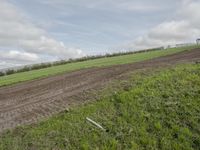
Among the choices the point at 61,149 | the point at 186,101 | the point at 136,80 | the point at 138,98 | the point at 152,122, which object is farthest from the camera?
the point at 136,80

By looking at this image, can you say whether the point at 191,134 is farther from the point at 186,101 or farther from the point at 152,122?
the point at 186,101

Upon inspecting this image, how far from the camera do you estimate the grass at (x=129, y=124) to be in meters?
5.95

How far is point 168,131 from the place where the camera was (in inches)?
243

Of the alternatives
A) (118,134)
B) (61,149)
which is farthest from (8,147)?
(118,134)

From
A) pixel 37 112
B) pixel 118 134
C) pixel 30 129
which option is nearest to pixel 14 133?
pixel 30 129

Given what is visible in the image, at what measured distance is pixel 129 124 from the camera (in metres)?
6.58

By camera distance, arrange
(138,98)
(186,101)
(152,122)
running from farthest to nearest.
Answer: (138,98) < (186,101) < (152,122)

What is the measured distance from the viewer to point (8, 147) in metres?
6.20

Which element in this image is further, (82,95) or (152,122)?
(82,95)

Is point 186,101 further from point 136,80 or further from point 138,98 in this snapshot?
point 136,80

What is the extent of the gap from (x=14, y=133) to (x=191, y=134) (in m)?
4.49

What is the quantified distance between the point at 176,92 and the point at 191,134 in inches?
81.7

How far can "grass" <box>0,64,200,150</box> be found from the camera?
5.95m

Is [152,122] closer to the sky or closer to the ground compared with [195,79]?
closer to the ground
